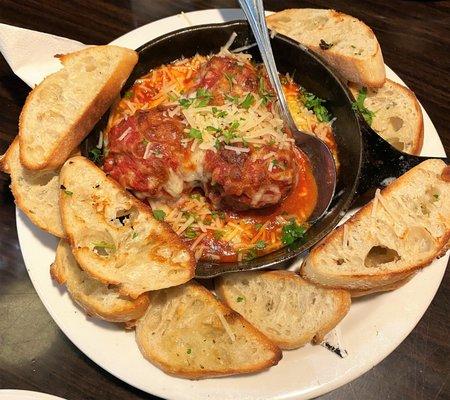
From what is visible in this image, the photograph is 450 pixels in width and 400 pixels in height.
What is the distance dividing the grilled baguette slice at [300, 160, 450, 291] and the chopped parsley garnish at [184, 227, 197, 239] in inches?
21.0

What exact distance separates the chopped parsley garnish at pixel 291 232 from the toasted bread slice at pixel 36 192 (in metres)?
1.05

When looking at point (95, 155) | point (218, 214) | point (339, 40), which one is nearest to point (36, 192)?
point (95, 155)

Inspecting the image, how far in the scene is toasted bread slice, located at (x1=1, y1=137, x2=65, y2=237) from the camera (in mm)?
2502

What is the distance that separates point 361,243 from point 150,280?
3.25 feet

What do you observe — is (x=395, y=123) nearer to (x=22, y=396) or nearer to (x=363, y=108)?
(x=363, y=108)

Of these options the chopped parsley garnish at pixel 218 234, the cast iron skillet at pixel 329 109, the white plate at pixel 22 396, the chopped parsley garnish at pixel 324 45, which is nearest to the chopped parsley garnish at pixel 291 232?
the cast iron skillet at pixel 329 109

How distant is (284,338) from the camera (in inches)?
93.0

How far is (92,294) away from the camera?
2340 mm

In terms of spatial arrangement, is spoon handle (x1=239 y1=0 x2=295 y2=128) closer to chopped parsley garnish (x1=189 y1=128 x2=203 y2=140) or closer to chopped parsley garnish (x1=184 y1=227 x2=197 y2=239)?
chopped parsley garnish (x1=189 y1=128 x2=203 y2=140)

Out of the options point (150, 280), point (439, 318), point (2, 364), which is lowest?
point (2, 364)

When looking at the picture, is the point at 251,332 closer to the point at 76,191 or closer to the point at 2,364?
the point at 76,191

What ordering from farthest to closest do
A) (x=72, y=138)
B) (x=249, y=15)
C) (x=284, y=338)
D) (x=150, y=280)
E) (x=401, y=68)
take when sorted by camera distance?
(x=401, y=68) → (x=249, y=15) → (x=72, y=138) → (x=284, y=338) → (x=150, y=280)

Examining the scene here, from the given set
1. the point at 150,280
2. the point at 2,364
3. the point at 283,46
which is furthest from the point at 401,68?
the point at 2,364

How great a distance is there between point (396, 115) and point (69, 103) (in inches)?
68.3
